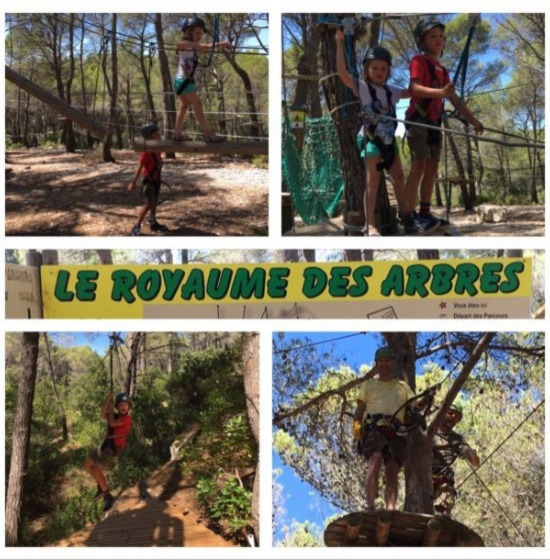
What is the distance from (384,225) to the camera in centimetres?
525

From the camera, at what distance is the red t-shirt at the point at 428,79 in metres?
4.75

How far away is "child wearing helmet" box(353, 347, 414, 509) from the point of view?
4.47 meters

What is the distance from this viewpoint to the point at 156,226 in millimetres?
6805

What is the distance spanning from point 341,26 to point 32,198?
4.18 m

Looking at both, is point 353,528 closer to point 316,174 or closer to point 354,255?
point 316,174

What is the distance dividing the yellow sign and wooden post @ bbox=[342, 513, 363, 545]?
1.75m

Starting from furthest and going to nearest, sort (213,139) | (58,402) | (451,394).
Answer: (58,402), (213,139), (451,394)

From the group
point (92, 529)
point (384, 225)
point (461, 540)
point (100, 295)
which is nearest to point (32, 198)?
point (100, 295)

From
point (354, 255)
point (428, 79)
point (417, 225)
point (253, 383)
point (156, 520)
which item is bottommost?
point (156, 520)

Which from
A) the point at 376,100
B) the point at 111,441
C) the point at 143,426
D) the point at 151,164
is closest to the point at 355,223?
the point at 376,100

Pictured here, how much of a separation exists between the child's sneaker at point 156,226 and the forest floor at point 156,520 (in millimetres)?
2719

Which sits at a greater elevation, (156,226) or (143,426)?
(156,226)

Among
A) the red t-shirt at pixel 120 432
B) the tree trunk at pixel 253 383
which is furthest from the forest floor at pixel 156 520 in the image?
the red t-shirt at pixel 120 432

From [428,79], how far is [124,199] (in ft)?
12.6
